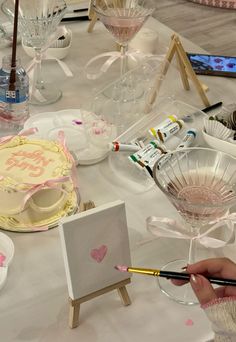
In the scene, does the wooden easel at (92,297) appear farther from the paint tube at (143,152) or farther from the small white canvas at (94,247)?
the paint tube at (143,152)

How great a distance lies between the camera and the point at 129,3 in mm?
1301

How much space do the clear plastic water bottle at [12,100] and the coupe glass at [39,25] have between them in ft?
0.36

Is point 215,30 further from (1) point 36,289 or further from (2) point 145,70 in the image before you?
(1) point 36,289

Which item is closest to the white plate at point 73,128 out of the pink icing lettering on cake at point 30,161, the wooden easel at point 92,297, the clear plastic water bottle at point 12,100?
the clear plastic water bottle at point 12,100

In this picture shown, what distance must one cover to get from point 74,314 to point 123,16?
2.38 ft

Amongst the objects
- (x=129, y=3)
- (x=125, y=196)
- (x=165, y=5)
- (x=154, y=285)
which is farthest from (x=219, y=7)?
(x=154, y=285)

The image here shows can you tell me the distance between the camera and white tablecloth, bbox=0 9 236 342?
2.47 ft

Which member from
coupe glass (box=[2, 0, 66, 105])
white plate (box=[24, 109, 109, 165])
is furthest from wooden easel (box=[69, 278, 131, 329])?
coupe glass (box=[2, 0, 66, 105])

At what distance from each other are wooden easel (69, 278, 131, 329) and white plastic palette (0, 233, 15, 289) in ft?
0.40

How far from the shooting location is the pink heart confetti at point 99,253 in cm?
74

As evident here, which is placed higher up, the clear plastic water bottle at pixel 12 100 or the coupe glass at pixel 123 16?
the coupe glass at pixel 123 16

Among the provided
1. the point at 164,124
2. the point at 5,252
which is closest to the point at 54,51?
the point at 164,124

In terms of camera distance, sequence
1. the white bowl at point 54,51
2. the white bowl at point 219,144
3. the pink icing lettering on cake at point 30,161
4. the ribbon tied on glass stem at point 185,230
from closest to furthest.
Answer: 1. the ribbon tied on glass stem at point 185,230
2. the pink icing lettering on cake at point 30,161
3. the white bowl at point 219,144
4. the white bowl at point 54,51

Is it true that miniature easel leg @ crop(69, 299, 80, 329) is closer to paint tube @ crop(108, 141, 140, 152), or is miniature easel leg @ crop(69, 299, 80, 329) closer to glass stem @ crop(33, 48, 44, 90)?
paint tube @ crop(108, 141, 140, 152)
